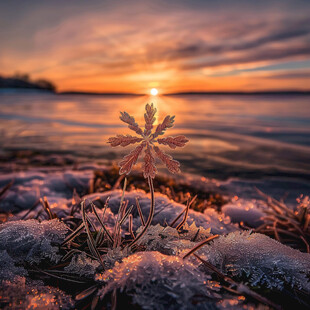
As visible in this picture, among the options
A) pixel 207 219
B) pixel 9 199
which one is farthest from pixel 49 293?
pixel 9 199

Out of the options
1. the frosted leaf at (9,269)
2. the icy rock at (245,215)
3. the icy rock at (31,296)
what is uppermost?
the frosted leaf at (9,269)

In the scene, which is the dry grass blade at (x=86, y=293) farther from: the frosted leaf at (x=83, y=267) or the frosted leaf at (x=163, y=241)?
the frosted leaf at (x=163, y=241)

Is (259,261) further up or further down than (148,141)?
further down

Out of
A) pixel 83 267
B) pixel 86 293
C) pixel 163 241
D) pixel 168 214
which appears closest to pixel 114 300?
pixel 86 293

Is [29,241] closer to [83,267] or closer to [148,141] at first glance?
[83,267]

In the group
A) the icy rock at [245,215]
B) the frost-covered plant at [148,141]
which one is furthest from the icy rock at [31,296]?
the icy rock at [245,215]
